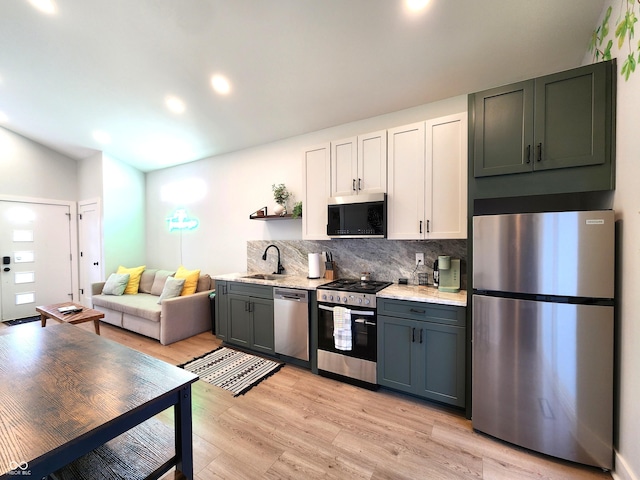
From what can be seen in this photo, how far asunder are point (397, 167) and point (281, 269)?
6.76 ft

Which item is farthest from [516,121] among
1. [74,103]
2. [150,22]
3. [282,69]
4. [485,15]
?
[74,103]

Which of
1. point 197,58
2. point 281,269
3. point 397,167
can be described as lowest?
point 281,269

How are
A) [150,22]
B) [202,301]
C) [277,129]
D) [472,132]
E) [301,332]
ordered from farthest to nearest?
[202,301] < [277,129] < [301,332] < [150,22] < [472,132]

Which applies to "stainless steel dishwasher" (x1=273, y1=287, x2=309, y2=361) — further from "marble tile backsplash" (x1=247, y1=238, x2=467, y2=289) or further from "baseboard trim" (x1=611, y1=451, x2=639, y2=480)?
"baseboard trim" (x1=611, y1=451, x2=639, y2=480)

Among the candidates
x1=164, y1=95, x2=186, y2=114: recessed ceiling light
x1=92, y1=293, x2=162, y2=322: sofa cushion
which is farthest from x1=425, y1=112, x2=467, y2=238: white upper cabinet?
x1=92, y1=293, x2=162, y2=322: sofa cushion

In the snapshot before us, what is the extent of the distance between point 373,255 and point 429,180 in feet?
3.38

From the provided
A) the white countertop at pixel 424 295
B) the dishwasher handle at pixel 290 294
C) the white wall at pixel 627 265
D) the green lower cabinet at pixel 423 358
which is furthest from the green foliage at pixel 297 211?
the white wall at pixel 627 265

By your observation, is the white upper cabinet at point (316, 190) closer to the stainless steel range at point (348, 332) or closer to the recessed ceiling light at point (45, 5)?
the stainless steel range at point (348, 332)

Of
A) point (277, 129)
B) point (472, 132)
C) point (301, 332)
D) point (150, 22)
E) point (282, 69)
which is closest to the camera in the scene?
point (472, 132)

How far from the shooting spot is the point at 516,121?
1879mm

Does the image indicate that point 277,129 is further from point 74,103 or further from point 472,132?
point 74,103

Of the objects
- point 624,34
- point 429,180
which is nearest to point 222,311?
point 429,180

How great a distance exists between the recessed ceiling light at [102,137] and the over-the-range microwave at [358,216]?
413 centimetres

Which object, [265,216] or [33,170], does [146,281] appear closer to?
[265,216]
